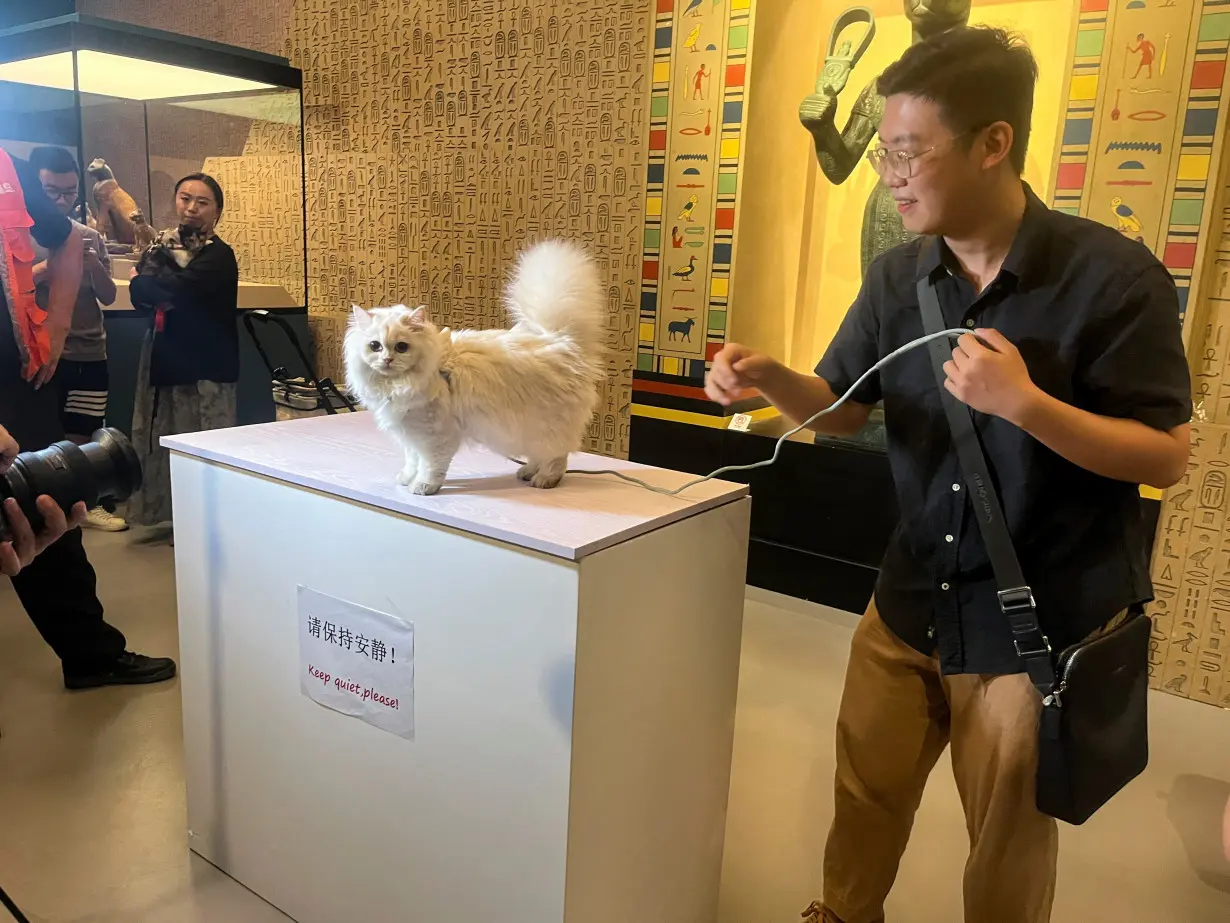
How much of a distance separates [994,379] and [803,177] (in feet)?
8.79

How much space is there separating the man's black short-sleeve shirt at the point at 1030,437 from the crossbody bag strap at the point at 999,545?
0.02 meters

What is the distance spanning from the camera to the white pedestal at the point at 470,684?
1.19 meters

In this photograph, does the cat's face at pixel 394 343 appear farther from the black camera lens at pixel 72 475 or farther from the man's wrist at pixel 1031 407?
the man's wrist at pixel 1031 407

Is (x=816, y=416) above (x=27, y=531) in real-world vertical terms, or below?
above

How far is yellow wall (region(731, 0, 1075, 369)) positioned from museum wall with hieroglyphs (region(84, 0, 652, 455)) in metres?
0.46

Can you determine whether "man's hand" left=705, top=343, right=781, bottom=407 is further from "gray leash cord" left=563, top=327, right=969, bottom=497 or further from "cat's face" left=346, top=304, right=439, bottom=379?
"cat's face" left=346, top=304, right=439, bottom=379

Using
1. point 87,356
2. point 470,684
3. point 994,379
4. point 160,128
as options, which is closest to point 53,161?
point 160,128

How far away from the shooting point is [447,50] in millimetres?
3965

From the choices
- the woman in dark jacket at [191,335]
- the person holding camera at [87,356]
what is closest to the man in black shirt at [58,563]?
the person holding camera at [87,356]

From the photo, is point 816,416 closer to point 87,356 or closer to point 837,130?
point 837,130

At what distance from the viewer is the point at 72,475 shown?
1442mm

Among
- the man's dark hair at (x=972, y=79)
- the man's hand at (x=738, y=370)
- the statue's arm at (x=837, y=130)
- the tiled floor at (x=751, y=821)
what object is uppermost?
the statue's arm at (x=837, y=130)

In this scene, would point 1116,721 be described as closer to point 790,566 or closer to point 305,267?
point 790,566

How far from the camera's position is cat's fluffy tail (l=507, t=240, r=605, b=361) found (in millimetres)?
1373
